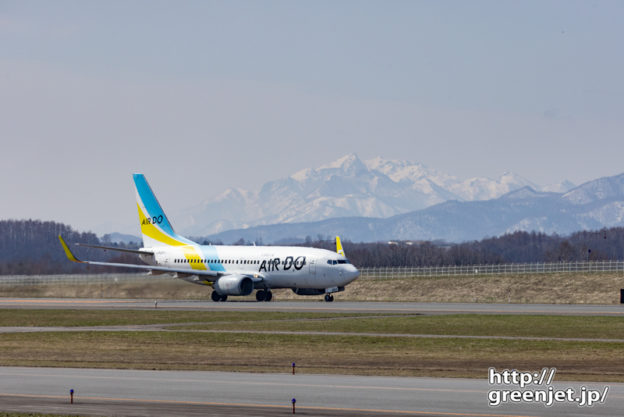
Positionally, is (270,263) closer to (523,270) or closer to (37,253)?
(523,270)

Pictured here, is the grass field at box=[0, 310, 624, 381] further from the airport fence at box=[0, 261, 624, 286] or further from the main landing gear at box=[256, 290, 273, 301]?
the airport fence at box=[0, 261, 624, 286]

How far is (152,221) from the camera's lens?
9600 cm

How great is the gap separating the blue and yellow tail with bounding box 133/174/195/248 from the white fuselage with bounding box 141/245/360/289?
2.88 ft

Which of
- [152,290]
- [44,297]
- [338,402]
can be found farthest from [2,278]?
[338,402]

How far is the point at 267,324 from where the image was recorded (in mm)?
59562

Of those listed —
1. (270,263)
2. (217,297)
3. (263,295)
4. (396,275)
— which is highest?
(270,263)

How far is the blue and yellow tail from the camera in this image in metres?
95.1

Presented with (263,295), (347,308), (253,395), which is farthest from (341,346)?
(263,295)

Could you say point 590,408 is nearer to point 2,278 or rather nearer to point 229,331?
point 229,331

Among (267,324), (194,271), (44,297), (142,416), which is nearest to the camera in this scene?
(142,416)

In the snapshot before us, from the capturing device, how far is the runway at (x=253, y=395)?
26406 millimetres

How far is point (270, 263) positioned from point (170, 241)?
1250 cm

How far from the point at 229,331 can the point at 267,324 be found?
5.28 meters

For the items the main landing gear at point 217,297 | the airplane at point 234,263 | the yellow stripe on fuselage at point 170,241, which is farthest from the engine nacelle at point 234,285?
the yellow stripe on fuselage at point 170,241
